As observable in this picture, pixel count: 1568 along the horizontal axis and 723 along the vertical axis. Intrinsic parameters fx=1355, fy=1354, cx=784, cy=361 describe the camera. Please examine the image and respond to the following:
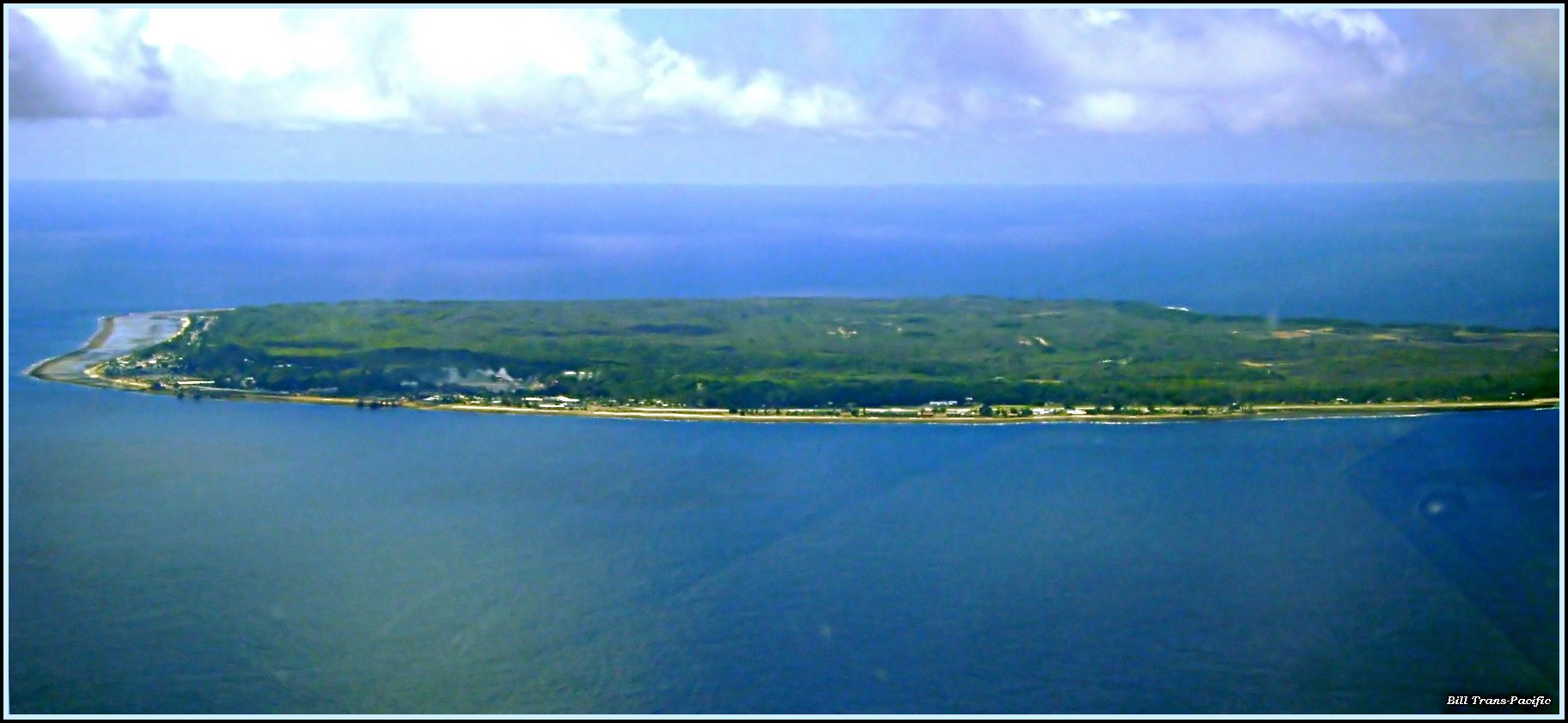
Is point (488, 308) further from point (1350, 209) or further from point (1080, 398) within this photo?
point (1350, 209)

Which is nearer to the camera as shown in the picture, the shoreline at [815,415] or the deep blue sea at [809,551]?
the deep blue sea at [809,551]

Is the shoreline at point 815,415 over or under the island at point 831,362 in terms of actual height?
under

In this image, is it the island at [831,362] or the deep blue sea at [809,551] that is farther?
the island at [831,362]

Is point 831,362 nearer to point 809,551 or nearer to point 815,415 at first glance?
point 815,415

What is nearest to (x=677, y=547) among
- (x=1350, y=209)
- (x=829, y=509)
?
(x=829, y=509)

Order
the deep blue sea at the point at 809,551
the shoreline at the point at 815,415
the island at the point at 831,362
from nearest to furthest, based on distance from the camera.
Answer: the deep blue sea at the point at 809,551, the shoreline at the point at 815,415, the island at the point at 831,362

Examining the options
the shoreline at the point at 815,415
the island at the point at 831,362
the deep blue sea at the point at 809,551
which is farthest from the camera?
the island at the point at 831,362

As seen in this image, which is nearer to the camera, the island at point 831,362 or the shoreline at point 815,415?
the shoreline at point 815,415

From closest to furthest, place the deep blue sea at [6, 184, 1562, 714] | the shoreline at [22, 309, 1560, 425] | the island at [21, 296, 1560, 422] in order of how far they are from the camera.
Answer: the deep blue sea at [6, 184, 1562, 714] → the shoreline at [22, 309, 1560, 425] → the island at [21, 296, 1560, 422]
